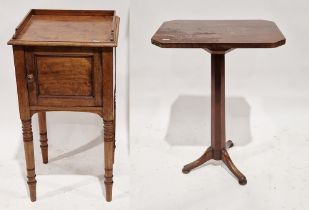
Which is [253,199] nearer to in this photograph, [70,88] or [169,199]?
[169,199]

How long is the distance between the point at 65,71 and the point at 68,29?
0.35m

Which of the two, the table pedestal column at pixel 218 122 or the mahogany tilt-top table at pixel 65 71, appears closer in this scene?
the mahogany tilt-top table at pixel 65 71

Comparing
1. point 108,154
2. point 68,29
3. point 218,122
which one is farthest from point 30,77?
point 218,122

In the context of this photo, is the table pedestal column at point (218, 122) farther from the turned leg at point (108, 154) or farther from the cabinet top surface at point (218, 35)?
the turned leg at point (108, 154)

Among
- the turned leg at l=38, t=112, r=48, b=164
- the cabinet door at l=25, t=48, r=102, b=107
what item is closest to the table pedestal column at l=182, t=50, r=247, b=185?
the cabinet door at l=25, t=48, r=102, b=107

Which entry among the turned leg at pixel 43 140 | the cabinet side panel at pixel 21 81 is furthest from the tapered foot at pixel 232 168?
the cabinet side panel at pixel 21 81

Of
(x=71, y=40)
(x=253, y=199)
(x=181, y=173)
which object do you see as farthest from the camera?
(x=181, y=173)

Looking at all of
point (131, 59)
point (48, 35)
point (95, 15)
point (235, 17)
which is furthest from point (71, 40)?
point (235, 17)

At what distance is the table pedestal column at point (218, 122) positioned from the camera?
385 cm

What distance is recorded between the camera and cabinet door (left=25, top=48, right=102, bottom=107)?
3.37 meters

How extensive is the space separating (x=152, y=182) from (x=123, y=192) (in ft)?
0.74

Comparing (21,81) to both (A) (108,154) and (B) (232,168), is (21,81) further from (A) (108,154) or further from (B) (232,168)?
(B) (232,168)

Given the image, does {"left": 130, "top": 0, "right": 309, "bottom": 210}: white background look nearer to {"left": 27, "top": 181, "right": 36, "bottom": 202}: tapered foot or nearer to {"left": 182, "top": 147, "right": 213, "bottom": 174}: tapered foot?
{"left": 182, "top": 147, "right": 213, "bottom": 174}: tapered foot

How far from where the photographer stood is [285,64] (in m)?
4.85
